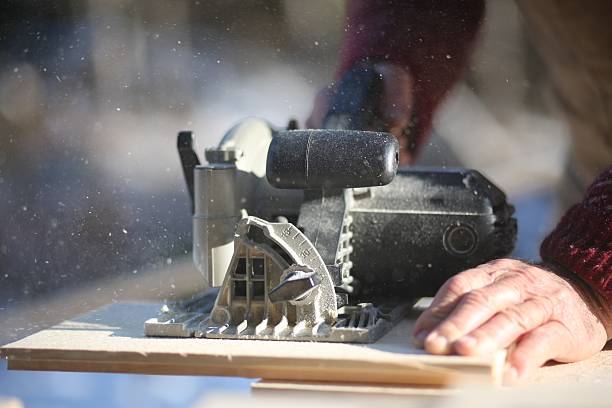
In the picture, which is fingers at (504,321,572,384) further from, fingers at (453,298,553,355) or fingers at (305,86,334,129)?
fingers at (305,86,334,129)

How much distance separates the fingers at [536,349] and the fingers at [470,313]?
1.8 inches

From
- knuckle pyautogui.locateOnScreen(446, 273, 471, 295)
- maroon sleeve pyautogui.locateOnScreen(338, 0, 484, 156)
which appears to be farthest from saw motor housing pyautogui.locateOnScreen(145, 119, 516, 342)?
maroon sleeve pyautogui.locateOnScreen(338, 0, 484, 156)

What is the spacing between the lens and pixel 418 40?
1.98 m

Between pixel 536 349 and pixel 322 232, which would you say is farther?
pixel 322 232

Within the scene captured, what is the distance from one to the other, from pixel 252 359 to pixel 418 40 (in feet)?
3.50

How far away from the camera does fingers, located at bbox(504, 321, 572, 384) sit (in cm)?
107

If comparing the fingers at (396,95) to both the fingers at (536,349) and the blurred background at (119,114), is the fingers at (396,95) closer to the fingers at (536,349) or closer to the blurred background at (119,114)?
the blurred background at (119,114)

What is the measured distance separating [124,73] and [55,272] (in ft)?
1.99

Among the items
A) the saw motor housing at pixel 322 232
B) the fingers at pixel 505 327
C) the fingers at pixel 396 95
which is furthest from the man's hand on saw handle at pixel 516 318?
the fingers at pixel 396 95

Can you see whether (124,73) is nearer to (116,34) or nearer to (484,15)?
(116,34)

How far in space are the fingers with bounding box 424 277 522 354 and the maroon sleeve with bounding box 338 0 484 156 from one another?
762 millimetres

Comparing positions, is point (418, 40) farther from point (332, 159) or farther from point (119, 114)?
point (119, 114)

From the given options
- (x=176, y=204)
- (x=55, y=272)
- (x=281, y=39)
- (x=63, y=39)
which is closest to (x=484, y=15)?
(x=281, y=39)

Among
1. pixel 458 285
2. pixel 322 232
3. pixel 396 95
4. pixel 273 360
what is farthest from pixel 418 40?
pixel 273 360
